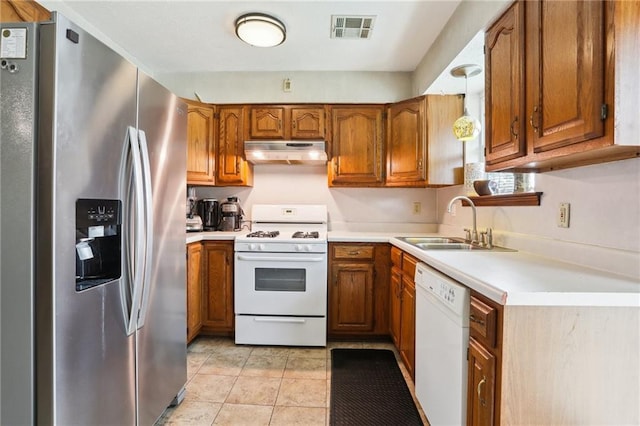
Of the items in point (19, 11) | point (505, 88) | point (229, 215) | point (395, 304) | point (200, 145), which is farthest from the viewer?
point (229, 215)

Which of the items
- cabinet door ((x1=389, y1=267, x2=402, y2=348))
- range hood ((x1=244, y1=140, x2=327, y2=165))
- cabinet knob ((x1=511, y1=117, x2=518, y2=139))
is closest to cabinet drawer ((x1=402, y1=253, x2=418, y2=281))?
cabinet door ((x1=389, y1=267, x2=402, y2=348))

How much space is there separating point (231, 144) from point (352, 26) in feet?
4.86

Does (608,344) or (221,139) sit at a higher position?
(221,139)

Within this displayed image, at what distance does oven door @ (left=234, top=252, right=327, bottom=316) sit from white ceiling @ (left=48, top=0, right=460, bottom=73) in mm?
1760

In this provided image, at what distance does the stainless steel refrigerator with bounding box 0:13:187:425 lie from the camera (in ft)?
3.32

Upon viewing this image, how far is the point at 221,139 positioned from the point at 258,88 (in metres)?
0.65

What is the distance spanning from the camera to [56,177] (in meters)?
1.02

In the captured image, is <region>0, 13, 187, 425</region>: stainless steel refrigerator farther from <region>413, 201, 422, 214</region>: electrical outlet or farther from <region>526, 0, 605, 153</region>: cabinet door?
<region>413, 201, 422, 214</region>: electrical outlet

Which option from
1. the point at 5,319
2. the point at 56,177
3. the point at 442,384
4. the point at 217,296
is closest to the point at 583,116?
the point at 442,384

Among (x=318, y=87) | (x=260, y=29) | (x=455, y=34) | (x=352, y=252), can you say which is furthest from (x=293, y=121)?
(x=455, y=34)

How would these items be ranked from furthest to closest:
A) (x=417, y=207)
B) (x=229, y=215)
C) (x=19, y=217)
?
1. (x=417, y=207)
2. (x=229, y=215)
3. (x=19, y=217)

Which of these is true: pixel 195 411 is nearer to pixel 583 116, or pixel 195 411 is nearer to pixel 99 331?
pixel 99 331

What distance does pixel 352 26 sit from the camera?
7.64 ft

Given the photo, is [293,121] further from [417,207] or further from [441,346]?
[441,346]
